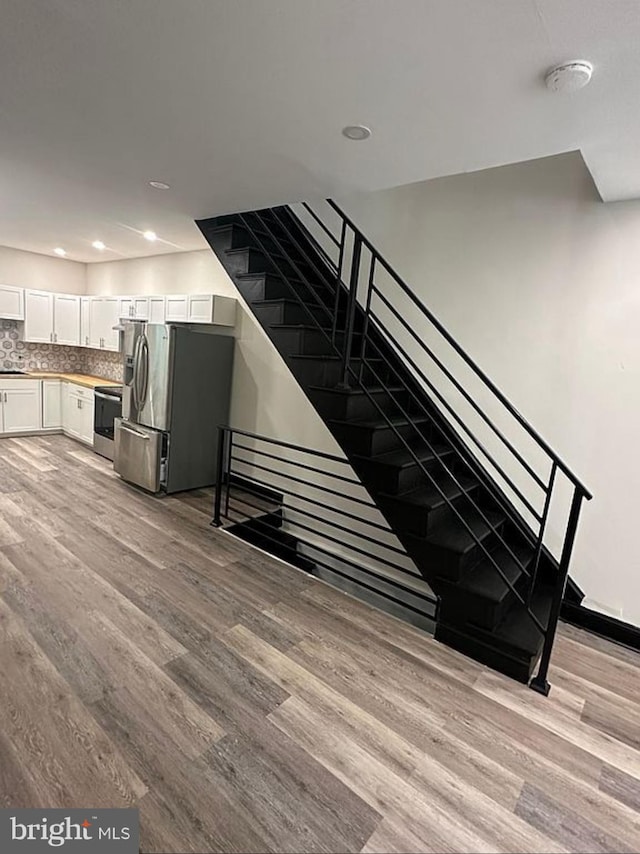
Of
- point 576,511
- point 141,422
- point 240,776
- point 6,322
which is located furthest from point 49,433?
point 576,511

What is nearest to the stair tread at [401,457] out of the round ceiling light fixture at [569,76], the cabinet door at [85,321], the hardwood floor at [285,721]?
the hardwood floor at [285,721]

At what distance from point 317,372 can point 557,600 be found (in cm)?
201

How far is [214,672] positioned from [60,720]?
678 millimetres

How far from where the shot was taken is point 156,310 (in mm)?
5305

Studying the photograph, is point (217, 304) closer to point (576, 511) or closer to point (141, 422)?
point (141, 422)

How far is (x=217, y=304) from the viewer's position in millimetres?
4836

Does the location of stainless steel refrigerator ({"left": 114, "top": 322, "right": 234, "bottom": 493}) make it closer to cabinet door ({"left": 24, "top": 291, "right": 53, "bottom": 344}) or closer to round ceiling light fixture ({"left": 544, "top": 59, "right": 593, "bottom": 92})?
cabinet door ({"left": 24, "top": 291, "right": 53, "bottom": 344})

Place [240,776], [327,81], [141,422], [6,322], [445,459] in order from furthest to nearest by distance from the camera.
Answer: [6,322] → [141,422] → [445,459] → [327,81] → [240,776]

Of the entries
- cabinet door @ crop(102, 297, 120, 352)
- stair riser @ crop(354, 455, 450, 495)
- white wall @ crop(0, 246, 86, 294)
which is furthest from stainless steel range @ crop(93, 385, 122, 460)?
stair riser @ crop(354, 455, 450, 495)

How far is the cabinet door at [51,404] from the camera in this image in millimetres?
6582

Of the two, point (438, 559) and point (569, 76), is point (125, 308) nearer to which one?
point (438, 559)

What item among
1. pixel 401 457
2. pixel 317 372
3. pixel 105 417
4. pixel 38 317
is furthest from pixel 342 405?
pixel 38 317

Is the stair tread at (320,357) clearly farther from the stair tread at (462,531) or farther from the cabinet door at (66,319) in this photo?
the cabinet door at (66,319)

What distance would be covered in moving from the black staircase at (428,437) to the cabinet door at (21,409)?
418cm
